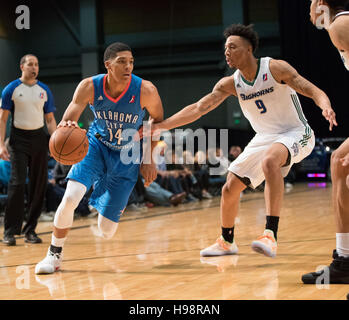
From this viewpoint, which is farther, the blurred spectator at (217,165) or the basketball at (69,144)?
the blurred spectator at (217,165)

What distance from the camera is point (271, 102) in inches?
156

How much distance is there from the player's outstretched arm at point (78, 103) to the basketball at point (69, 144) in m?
0.08

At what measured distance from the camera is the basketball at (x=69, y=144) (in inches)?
139

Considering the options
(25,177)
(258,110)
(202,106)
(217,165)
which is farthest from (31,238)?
(217,165)

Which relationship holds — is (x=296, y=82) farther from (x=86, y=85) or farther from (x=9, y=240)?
(x=9, y=240)

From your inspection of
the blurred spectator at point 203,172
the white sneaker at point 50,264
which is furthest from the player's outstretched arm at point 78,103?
the blurred spectator at point 203,172

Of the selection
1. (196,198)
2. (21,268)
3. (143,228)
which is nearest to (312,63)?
(196,198)

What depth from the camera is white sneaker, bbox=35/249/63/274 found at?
363cm

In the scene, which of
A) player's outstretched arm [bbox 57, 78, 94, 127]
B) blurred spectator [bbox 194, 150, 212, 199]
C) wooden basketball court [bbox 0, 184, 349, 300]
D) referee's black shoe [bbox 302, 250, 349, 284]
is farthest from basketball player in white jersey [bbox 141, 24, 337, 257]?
blurred spectator [bbox 194, 150, 212, 199]

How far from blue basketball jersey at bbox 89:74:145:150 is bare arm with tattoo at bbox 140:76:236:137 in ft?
0.44

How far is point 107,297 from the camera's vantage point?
9.39 ft

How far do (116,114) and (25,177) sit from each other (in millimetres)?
2013

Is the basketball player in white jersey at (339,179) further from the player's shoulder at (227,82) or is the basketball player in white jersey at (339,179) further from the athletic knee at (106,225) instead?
the athletic knee at (106,225)
